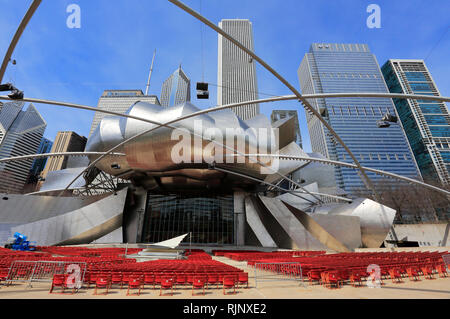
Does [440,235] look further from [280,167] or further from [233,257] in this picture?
[233,257]

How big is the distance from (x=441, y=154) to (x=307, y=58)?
261ft

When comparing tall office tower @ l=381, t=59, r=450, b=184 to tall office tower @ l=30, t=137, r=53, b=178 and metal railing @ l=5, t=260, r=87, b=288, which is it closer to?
metal railing @ l=5, t=260, r=87, b=288

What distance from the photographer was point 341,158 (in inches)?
5128

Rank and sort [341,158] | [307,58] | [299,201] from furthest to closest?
[341,158] → [307,58] → [299,201]

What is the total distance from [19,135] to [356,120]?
602 feet

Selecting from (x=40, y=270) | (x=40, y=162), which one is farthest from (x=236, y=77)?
(x=40, y=162)

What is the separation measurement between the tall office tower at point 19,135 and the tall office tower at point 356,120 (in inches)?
5127

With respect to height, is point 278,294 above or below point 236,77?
below

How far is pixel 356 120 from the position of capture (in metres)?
115

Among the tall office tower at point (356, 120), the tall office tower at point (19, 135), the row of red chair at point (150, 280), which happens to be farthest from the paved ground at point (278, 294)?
the tall office tower at point (19, 135)

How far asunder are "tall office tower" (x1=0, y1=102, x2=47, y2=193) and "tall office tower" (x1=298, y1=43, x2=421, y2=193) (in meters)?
130
